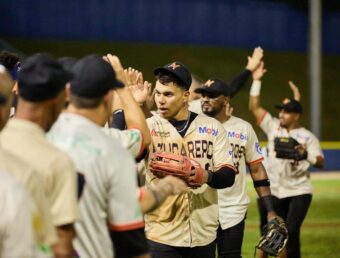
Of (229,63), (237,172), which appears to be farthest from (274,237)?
(229,63)

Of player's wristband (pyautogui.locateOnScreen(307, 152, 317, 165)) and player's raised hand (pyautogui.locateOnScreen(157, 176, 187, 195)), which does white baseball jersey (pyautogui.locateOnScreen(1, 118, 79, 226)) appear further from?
player's wristband (pyautogui.locateOnScreen(307, 152, 317, 165))

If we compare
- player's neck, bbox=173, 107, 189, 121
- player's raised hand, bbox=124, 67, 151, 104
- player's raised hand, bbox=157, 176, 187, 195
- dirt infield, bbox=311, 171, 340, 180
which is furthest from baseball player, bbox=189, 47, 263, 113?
dirt infield, bbox=311, 171, 340, 180

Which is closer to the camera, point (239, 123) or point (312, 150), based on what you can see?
point (239, 123)

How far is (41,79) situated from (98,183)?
576 millimetres

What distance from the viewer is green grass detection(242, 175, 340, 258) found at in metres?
11.1

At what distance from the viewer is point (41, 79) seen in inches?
144

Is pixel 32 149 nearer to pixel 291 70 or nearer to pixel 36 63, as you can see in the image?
pixel 36 63

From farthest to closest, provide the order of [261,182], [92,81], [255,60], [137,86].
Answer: [255,60] < [261,182] < [137,86] < [92,81]

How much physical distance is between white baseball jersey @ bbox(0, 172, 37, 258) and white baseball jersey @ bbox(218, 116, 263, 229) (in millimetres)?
5457

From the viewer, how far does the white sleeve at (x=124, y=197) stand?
153 inches

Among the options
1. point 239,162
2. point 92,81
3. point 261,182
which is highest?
point 92,81

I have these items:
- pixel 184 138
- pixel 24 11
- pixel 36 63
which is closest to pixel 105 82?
pixel 36 63

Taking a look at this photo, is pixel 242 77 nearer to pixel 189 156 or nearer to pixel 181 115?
pixel 181 115

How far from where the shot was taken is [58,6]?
35250 millimetres
